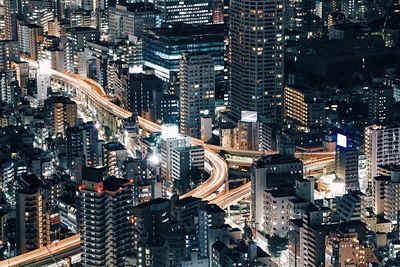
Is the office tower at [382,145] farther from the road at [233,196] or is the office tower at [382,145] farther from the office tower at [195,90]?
the office tower at [195,90]

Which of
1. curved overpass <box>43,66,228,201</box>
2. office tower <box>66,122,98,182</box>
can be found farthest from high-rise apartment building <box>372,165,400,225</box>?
office tower <box>66,122,98,182</box>

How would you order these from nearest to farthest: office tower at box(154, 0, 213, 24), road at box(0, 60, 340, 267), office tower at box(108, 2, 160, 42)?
road at box(0, 60, 340, 267) < office tower at box(108, 2, 160, 42) < office tower at box(154, 0, 213, 24)

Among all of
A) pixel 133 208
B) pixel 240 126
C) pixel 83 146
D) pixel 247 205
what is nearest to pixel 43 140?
pixel 83 146

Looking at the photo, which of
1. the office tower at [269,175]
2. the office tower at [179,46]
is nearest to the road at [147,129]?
the office tower at [269,175]

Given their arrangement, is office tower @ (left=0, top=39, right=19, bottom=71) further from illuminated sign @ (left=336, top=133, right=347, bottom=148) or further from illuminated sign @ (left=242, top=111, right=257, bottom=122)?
illuminated sign @ (left=336, top=133, right=347, bottom=148)

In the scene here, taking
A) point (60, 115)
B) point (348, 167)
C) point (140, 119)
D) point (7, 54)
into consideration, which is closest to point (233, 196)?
point (348, 167)

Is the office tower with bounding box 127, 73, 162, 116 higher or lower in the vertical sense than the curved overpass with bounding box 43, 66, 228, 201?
higher
